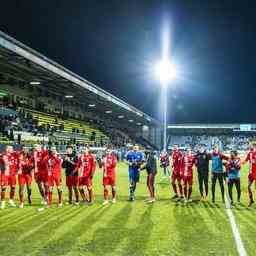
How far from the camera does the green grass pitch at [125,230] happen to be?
9.21m

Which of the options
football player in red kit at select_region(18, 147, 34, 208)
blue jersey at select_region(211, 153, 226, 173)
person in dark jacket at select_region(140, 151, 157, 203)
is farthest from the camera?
person in dark jacket at select_region(140, 151, 157, 203)

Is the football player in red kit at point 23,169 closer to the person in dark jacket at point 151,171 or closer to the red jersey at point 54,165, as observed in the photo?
the red jersey at point 54,165

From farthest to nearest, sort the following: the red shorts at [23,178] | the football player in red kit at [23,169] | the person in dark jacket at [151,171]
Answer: the person in dark jacket at [151,171]
the red shorts at [23,178]
the football player in red kit at [23,169]

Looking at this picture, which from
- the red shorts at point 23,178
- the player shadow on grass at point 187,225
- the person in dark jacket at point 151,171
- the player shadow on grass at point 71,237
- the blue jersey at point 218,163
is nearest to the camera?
the player shadow on grass at point 71,237

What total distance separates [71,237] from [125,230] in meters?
1.56

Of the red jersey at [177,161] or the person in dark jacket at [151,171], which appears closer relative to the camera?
the person in dark jacket at [151,171]

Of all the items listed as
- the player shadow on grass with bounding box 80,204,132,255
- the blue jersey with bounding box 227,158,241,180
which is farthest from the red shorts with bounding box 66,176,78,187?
the blue jersey with bounding box 227,158,241,180

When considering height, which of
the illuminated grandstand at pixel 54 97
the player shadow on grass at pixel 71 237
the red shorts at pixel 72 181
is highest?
the illuminated grandstand at pixel 54 97

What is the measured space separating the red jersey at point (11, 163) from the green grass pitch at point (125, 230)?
4.78 ft

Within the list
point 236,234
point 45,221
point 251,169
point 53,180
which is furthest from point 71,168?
point 236,234

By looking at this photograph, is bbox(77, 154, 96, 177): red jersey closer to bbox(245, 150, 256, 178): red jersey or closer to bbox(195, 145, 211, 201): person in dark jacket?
bbox(195, 145, 211, 201): person in dark jacket

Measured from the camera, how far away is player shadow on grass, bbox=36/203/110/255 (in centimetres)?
916

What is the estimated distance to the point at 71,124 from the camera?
54.2 meters

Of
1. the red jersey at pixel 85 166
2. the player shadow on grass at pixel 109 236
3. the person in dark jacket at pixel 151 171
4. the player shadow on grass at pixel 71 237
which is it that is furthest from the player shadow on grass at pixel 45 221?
the person in dark jacket at pixel 151 171
